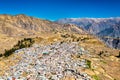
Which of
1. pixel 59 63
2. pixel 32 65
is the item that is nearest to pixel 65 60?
pixel 59 63

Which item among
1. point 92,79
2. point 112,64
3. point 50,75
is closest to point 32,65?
point 50,75

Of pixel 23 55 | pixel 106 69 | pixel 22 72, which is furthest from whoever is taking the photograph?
pixel 23 55

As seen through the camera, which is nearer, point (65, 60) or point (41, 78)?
point (41, 78)

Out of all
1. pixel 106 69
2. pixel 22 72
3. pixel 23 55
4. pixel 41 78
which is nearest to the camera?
pixel 41 78

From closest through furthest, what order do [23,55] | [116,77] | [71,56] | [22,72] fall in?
[22,72] < [116,77] < [71,56] < [23,55]

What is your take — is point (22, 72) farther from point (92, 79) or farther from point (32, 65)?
point (92, 79)

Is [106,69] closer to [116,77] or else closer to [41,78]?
[116,77]
